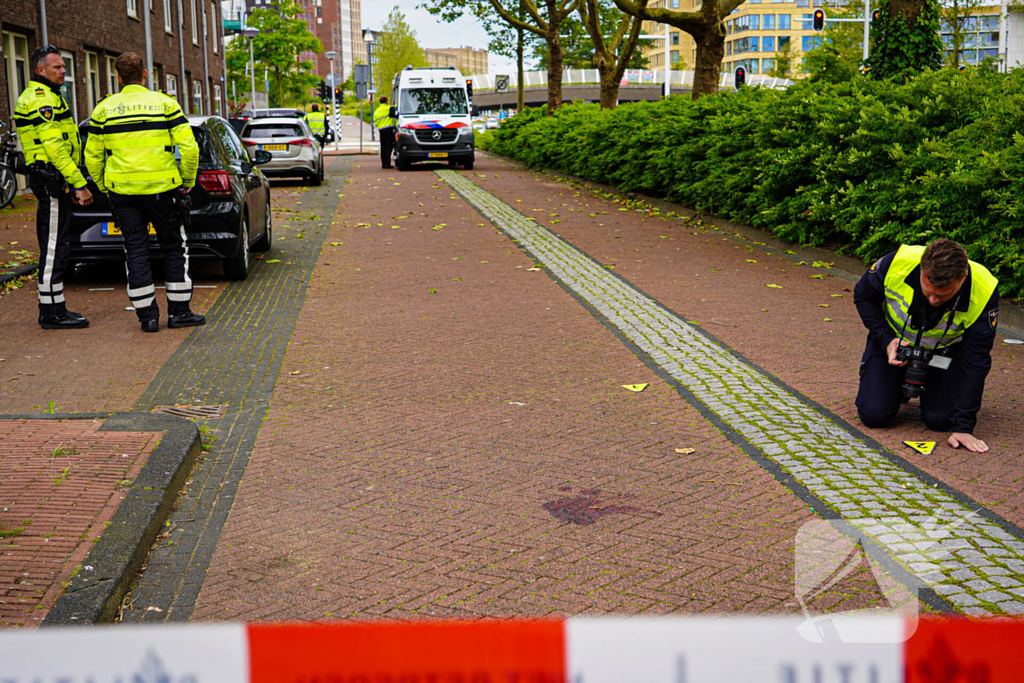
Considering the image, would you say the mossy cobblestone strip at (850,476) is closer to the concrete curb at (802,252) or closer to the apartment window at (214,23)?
the concrete curb at (802,252)

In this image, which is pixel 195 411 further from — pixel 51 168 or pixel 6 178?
pixel 6 178

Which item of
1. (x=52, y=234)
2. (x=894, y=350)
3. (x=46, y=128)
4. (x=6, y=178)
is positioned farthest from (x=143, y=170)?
(x=6, y=178)

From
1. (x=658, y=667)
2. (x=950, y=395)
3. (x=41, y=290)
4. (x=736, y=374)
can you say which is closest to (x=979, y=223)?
(x=736, y=374)

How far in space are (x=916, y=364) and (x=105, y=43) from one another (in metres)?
25.0

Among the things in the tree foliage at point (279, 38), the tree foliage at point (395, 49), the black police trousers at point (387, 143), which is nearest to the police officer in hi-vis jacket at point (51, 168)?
the black police trousers at point (387, 143)

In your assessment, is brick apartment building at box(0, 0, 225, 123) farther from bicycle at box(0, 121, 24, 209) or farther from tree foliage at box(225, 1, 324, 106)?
tree foliage at box(225, 1, 324, 106)

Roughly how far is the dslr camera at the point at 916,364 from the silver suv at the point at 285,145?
20002 millimetres

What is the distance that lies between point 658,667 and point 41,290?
8.11 meters

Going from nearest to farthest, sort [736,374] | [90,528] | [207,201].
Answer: [90,528] → [736,374] → [207,201]

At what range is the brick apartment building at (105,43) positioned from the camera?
20562 millimetres

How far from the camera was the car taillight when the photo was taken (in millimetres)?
10250

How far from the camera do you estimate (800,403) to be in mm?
6273

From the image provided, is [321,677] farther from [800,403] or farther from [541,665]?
[800,403]

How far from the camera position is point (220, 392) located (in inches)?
259
